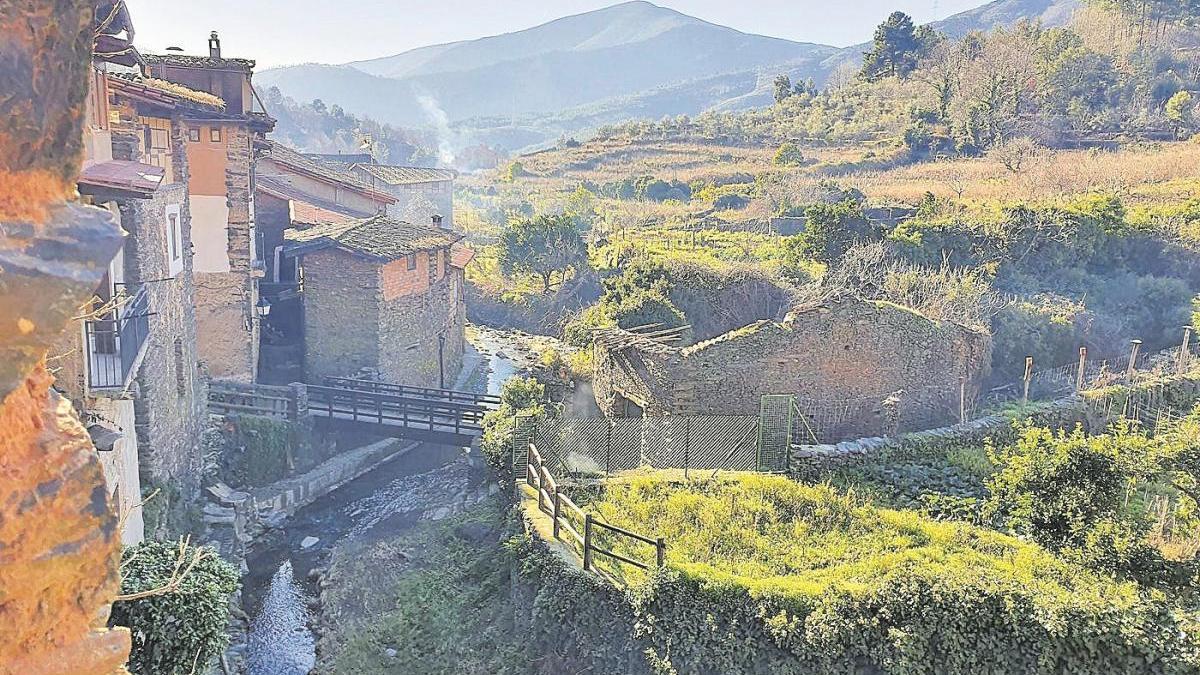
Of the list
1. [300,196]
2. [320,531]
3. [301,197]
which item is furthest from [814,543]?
[300,196]

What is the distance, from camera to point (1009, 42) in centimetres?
6294

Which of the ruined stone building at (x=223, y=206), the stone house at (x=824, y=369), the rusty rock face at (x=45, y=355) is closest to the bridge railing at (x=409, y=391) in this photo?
the ruined stone building at (x=223, y=206)

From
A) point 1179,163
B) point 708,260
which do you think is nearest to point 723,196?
point 708,260

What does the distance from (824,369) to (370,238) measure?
1261 cm

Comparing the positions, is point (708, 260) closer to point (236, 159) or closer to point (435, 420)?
point (435, 420)

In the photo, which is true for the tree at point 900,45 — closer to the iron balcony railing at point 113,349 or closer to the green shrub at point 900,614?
the green shrub at point 900,614

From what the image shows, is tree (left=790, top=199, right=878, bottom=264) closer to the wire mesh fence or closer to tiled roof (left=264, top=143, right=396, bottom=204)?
the wire mesh fence

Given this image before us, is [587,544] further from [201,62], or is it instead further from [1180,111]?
[1180,111]

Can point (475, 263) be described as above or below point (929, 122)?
below

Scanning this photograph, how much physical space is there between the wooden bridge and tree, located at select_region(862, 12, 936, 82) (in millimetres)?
58867

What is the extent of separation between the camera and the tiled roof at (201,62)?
21.5 metres

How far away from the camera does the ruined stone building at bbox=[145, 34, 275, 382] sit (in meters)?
20.5

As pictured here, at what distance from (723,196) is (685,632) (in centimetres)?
3524

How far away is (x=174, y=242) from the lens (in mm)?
17156
